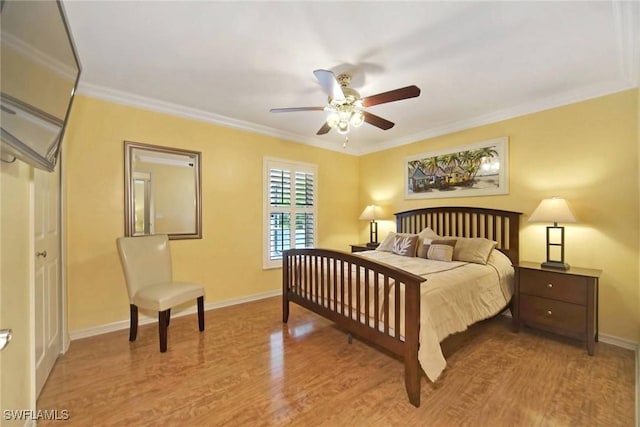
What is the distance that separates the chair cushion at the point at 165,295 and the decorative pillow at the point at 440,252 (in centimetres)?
259

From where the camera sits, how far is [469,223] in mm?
3623

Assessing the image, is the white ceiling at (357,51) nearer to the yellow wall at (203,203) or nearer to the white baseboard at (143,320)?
the yellow wall at (203,203)

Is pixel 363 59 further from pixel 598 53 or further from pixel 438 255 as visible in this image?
pixel 438 255

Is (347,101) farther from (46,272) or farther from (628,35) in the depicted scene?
(46,272)

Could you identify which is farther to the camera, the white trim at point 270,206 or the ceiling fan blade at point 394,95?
the white trim at point 270,206

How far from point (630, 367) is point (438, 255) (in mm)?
1665

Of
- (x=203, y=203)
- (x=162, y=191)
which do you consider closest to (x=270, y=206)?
(x=203, y=203)

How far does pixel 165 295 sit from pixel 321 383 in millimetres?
1575

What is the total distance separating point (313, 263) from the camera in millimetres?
2857

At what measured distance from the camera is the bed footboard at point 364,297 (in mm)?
1783

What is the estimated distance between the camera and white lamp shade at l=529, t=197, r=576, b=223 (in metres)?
2.60

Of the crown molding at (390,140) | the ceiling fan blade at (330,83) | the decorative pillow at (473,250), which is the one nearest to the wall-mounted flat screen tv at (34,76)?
the ceiling fan blade at (330,83)

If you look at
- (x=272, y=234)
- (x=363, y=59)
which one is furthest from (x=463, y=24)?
(x=272, y=234)

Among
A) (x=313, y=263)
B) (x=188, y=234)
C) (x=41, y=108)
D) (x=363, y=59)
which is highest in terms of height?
(x=363, y=59)
